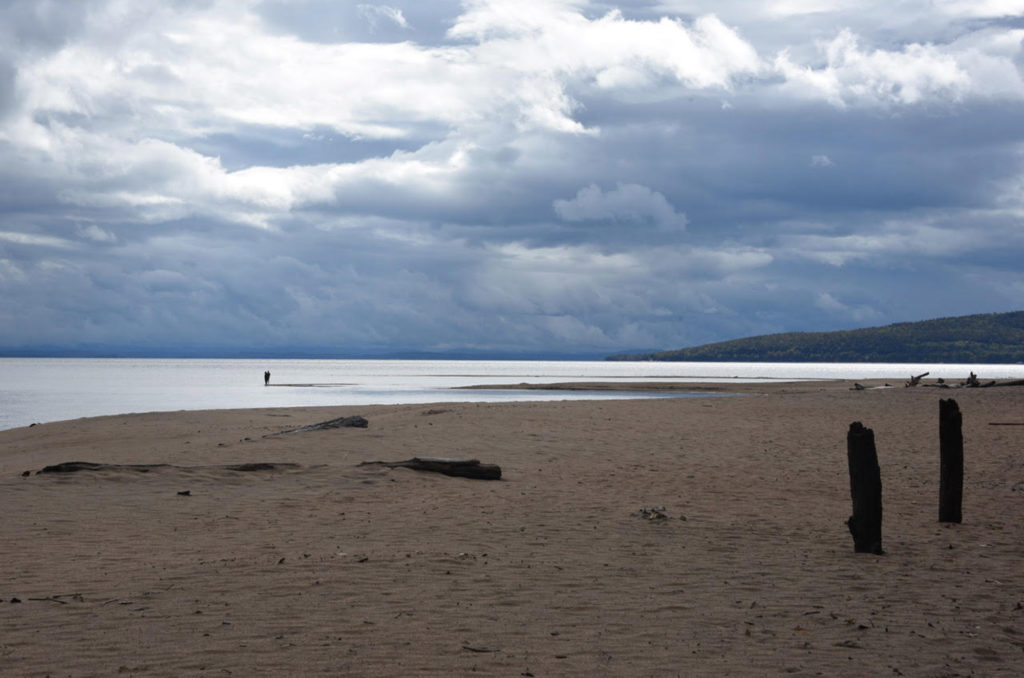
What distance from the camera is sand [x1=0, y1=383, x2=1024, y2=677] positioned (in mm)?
7441

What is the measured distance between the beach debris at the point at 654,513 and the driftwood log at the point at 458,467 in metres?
4.08

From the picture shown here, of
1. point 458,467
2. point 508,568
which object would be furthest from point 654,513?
point 458,467

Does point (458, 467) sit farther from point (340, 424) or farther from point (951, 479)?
point (340, 424)

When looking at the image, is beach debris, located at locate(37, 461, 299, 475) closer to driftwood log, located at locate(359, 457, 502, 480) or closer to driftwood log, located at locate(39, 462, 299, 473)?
driftwood log, located at locate(39, 462, 299, 473)

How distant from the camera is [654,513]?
555 inches

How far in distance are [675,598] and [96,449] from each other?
21.2 meters

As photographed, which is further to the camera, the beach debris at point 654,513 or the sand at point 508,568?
the beach debris at point 654,513

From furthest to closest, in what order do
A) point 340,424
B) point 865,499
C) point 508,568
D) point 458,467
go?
point 340,424 < point 458,467 < point 865,499 < point 508,568

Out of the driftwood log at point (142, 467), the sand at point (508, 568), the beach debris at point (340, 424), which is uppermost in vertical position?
the beach debris at point (340, 424)

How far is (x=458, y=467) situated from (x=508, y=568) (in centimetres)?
748

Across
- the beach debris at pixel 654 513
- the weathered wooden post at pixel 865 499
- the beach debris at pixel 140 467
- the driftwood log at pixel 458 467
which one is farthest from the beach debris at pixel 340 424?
the weathered wooden post at pixel 865 499

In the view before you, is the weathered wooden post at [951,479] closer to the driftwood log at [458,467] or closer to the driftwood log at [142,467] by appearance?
the driftwood log at [458,467]

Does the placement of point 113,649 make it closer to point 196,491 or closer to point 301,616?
point 301,616

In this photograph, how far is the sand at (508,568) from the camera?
7441 millimetres
